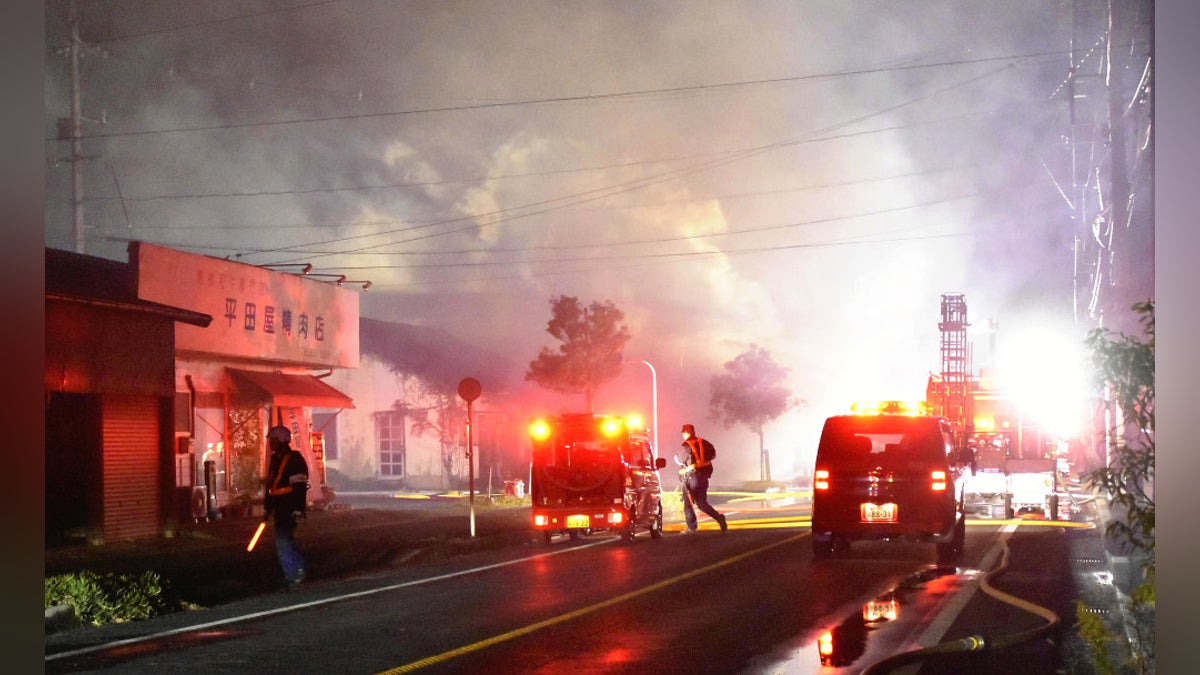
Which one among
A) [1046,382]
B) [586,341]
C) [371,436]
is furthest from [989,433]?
[371,436]

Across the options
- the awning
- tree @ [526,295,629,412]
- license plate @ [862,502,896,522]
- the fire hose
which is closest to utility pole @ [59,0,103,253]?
the awning

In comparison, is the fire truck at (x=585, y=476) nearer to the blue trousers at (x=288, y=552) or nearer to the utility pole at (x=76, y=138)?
the blue trousers at (x=288, y=552)

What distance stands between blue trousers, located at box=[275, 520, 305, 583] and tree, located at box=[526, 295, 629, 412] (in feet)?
81.7

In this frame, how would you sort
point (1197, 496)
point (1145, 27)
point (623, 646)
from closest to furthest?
point (1197, 496)
point (623, 646)
point (1145, 27)

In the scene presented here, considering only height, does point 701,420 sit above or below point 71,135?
below

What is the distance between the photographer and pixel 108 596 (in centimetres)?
1362

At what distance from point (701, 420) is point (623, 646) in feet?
140

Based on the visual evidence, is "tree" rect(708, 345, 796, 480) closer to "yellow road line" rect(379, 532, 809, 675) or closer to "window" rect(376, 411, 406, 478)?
"window" rect(376, 411, 406, 478)

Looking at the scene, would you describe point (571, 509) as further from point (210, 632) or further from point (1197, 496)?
point (1197, 496)

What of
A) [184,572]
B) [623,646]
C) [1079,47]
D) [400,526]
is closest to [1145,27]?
[623,646]

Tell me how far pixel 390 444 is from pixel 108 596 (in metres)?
39.6

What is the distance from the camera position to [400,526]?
2730cm

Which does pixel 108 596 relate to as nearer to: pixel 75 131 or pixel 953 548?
pixel 953 548

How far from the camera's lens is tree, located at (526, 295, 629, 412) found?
40.8m
